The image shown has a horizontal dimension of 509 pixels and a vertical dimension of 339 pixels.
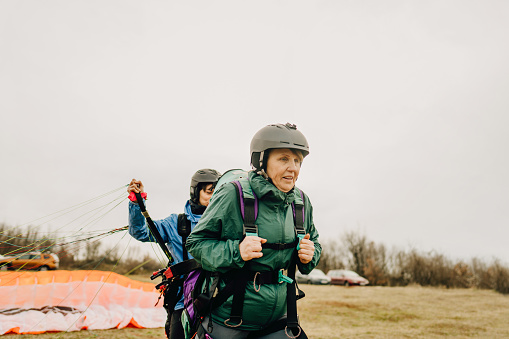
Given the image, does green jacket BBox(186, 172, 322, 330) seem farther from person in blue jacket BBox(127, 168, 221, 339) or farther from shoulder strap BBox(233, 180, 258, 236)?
person in blue jacket BBox(127, 168, 221, 339)

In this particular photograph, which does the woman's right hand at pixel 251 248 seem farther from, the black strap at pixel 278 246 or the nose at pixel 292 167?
the nose at pixel 292 167

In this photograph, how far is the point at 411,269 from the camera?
1596 inches

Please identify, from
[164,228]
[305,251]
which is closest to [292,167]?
[305,251]

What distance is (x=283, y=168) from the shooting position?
277cm

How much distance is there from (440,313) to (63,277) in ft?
43.3

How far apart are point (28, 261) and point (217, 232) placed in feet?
24.7

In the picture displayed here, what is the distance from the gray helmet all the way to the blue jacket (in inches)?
74.8

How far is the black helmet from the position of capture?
475 cm

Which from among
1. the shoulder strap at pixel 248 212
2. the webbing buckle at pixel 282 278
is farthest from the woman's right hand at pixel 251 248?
the webbing buckle at pixel 282 278

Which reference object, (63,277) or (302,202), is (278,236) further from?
(63,277)

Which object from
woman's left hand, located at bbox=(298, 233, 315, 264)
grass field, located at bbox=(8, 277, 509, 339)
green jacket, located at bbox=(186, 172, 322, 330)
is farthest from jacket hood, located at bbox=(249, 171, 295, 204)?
grass field, located at bbox=(8, 277, 509, 339)

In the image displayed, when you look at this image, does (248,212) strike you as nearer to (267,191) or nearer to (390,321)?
(267,191)

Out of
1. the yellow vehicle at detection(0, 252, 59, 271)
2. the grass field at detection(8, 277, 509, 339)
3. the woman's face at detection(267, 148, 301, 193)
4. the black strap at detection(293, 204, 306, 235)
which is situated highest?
the woman's face at detection(267, 148, 301, 193)

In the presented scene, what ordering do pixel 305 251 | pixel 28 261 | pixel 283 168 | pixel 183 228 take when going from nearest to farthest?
pixel 305 251
pixel 283 168
pixel 183 228
pixel 28 261
